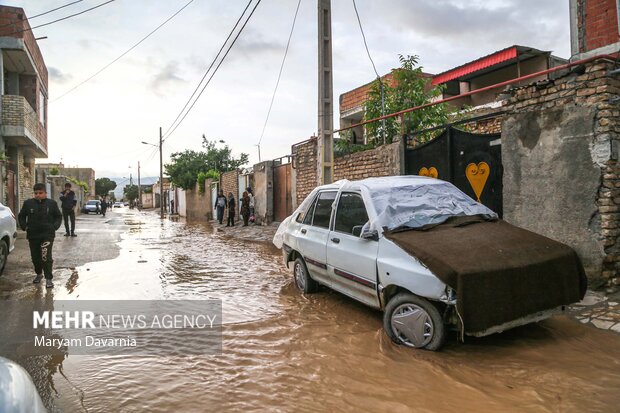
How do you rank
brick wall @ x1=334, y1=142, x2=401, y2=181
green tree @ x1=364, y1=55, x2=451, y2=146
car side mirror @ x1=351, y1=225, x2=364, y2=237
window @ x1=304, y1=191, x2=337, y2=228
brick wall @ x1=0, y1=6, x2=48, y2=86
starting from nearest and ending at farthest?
car side mirror @ x1=351, y1=225, x2=364, y2=237 → window @ x1=304, y1=191, x2=337, y2=228 → brick wall @ x1=334, y1=142, x2=401, y2=181 → green tree @ x1=364, y1=55, x2=451, y2=146 → brick wall @ x1=0, y1=6, x2=48, y2=86

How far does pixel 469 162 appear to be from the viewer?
727cm

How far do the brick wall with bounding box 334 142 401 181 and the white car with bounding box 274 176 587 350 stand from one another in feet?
12.9

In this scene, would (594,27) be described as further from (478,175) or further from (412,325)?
(412,325)

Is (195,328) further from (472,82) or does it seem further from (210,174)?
(210,174)

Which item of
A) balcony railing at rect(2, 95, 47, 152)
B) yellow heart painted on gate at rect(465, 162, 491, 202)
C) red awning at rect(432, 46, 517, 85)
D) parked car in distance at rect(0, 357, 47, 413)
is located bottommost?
parked car in distance at rect(0, 357, 47, 413)

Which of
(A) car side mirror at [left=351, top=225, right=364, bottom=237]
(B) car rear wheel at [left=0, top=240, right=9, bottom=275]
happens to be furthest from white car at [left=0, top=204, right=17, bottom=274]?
(A) car side mirror at [left=351, top=225, right=364, bottom=237]

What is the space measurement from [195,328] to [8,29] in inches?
655

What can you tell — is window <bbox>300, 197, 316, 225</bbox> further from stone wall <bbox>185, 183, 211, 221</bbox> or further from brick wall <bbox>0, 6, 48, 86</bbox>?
stone wall <bbox>185, 183, 211, 221</bbox>

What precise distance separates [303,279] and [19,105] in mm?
15384

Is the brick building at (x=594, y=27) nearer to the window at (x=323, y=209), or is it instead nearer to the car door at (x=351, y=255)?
the window at (x=323, y=209)

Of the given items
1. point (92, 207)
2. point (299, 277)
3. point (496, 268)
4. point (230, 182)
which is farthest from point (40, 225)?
point (92, 207)

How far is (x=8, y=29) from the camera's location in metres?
15.2

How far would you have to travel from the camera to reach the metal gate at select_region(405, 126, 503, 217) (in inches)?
266

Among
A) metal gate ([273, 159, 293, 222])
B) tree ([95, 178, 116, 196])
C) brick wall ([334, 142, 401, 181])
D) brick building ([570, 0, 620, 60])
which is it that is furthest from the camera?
tree ([95, 178, 116, 196])
